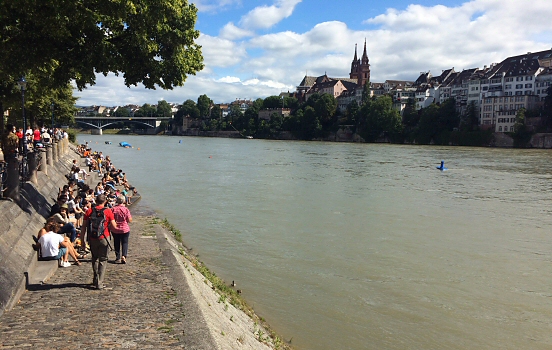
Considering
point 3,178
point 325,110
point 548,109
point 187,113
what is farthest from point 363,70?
point 3,178

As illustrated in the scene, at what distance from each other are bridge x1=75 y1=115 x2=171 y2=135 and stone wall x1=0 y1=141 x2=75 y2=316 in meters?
133

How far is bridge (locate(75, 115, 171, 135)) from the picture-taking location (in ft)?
479

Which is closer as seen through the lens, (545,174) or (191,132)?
(545,174)

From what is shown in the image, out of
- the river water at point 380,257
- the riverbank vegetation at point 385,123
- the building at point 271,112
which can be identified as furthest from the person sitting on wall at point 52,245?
the building at point 271,112

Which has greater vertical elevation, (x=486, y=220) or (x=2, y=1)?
(x=2, y=1)

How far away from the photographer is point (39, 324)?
7.14m

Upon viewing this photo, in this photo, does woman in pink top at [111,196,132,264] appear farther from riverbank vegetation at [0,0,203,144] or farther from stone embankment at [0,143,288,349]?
riverbank vegetation at [0,0,203,144]

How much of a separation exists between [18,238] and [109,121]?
6381 inches

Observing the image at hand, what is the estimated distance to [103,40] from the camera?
43.3ft

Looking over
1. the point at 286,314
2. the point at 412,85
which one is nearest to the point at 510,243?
the point at 286,314

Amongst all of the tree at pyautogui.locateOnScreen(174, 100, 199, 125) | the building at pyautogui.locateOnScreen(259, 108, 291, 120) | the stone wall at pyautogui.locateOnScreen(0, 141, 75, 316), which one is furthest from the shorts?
the tree at pyautogui.locateOnScreen(174, 100, 199, 125)

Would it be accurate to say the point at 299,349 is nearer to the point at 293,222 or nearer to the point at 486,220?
the point at 293,222

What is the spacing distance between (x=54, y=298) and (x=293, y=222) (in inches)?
543

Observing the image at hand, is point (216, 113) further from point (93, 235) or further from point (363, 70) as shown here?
point (93, 235)
